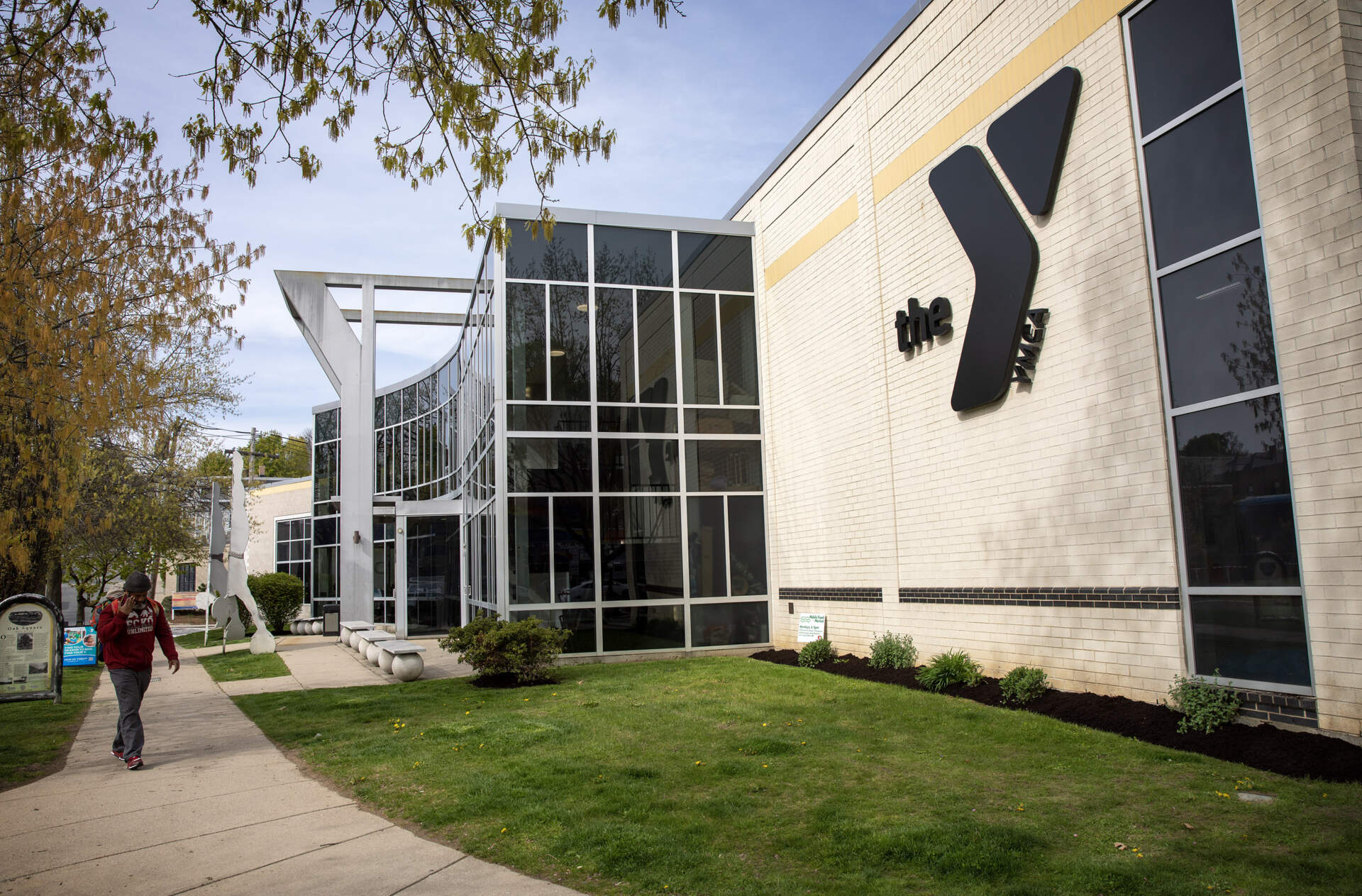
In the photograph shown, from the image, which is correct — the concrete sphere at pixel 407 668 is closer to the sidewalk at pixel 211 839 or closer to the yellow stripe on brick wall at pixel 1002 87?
the sidewalk at pixel 211 839

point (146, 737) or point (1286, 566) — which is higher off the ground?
point (1286, 566)

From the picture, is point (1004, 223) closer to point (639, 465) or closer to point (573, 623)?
point (639, 465)

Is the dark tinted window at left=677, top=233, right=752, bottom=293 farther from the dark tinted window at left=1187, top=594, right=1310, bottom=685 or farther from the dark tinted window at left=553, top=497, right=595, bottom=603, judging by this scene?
the dark tinted window at left=1187, top=594, right=1310, bottom=685

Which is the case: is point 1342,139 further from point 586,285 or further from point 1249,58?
point 586,285

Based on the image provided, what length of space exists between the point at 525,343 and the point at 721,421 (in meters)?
3.84

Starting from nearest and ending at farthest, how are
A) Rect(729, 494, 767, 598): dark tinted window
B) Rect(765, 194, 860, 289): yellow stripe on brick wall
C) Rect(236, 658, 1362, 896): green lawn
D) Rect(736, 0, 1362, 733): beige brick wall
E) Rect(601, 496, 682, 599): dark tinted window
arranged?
Rect(236, 658, 1362, 896): green lawn, Rect(736, 0, 1362, 733): beige brick wall, Rect(765, 194, 860, 289): yellow stripe on brick wall, Rect(601, 496, 682, 599): dark tinted window, Rect(729, 494, 767, 598): dark tinted window

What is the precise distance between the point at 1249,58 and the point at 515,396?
11209 mm

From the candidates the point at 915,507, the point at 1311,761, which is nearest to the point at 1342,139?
the point at 1311,761

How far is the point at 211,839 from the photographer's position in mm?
5605

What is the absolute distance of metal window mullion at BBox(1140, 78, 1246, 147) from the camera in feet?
24.2

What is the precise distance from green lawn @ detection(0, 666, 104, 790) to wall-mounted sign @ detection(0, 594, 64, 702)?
256 millimetres

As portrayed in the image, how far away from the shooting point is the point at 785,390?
15594 mm

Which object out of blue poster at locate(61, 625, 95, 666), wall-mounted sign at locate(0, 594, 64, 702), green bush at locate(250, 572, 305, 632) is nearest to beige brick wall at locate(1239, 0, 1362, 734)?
wall-mounted sign at locate(0, 594, 64, 702)

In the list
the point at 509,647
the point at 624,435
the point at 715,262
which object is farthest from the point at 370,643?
the point at 715,262
